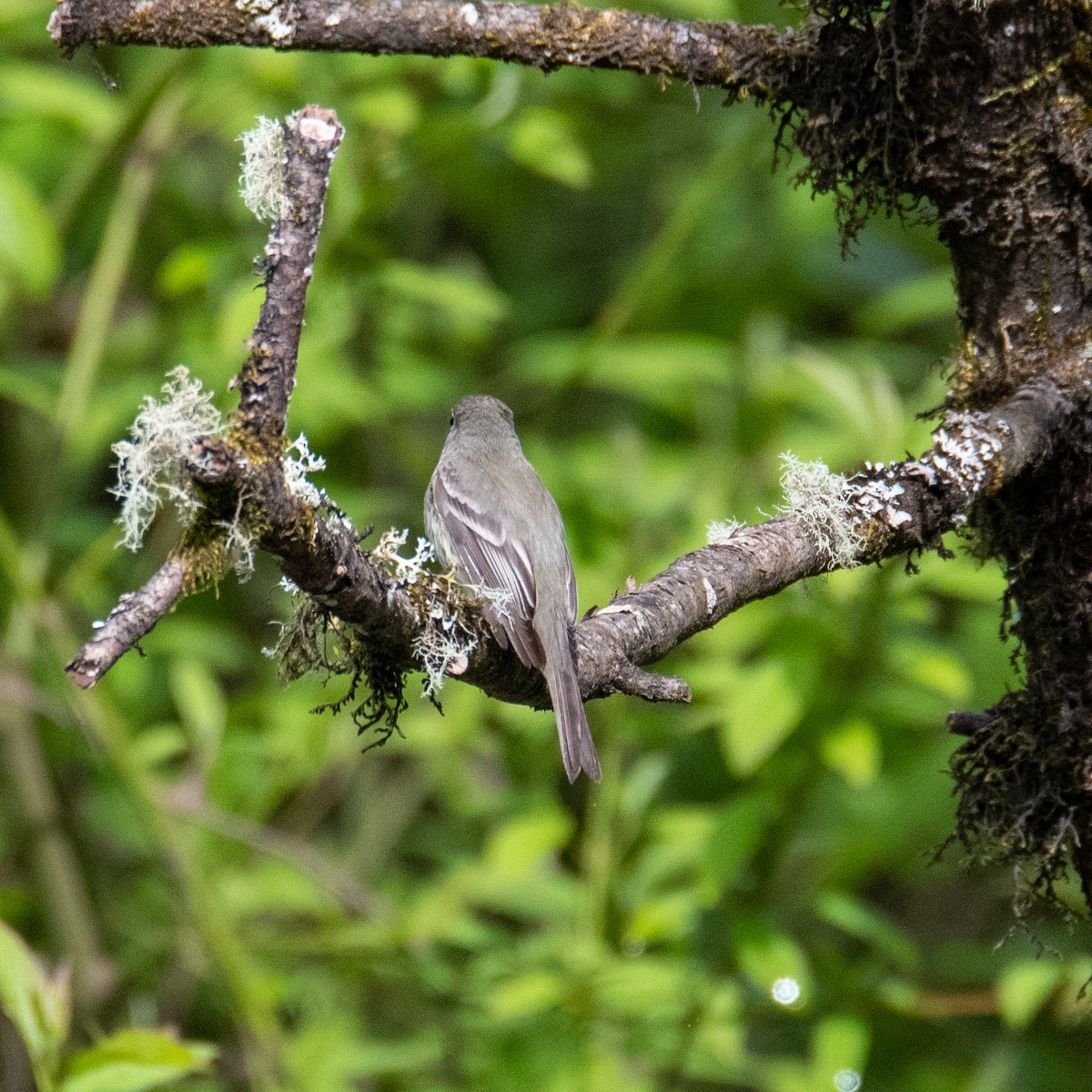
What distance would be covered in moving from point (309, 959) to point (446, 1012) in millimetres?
1199

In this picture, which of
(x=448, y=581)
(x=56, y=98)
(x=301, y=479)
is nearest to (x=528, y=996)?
(x=448, y=581)

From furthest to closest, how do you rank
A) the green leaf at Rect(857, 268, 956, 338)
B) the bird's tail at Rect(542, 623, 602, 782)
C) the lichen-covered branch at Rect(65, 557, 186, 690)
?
1. the green leaf at Rect(857, 268, 956, 338)
2. the bird's tail at Rect(542, 623, 602, 782)
3. the lichen-covered branch at Rect(65, 557, 186, 690)

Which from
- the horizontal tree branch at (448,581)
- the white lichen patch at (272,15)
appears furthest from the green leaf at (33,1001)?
the white lichen patch at (272,15)

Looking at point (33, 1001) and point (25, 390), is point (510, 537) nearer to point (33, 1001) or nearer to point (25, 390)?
point (33, 1001)

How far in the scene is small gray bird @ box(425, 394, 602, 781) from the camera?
2445mm

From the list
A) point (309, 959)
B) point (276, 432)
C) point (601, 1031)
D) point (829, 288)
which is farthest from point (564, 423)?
point (276, 432)

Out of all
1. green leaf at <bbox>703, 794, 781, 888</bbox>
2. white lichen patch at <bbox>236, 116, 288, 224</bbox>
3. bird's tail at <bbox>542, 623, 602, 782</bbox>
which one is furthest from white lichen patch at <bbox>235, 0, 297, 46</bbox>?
green leaf at <bbox>703, 794, 781, 888</bbox>

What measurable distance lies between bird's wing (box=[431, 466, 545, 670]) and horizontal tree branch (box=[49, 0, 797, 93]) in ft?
3.65

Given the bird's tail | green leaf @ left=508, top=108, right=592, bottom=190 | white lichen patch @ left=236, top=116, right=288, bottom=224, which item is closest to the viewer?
white lichen patch @ left=236, top=116, right=288, bottom=224

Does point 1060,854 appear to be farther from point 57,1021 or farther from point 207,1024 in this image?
point 207,1024

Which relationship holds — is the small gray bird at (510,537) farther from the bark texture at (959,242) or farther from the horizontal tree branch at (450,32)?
the horizontal tree branch at (450,32)

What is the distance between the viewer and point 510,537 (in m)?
3.34

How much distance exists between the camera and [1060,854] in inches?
85.7

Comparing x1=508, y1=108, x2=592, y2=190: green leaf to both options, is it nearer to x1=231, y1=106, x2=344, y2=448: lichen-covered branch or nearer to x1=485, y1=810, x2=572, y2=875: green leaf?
x1=485, y1=810, x2=572, y2=875: green leaf
